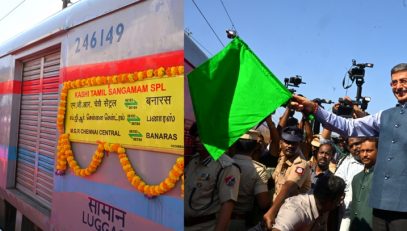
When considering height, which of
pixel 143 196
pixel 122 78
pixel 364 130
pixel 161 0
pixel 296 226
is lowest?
pixel 296 226

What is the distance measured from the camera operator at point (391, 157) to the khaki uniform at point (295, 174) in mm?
542

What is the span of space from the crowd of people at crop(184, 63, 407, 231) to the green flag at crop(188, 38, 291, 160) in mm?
265

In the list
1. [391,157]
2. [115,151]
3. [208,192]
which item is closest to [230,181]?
[208,192]

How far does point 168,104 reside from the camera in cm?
181

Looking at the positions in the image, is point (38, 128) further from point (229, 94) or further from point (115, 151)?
point (229, 94)

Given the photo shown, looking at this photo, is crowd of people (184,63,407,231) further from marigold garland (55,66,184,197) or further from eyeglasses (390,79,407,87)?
marigold garland (55,66,184,197)

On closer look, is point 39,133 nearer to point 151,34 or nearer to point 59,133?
point 59,133

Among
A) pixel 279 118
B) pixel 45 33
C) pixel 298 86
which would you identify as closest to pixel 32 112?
pixel 45 33

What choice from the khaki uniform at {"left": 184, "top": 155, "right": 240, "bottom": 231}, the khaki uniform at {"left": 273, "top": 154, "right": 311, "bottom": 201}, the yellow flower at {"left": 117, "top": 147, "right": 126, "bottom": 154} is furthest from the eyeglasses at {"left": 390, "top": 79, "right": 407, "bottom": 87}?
the yellow flower at {"left": 117, "top": 147, "right": 126, "bottom": 154}

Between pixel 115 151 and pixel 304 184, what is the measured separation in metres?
1.39

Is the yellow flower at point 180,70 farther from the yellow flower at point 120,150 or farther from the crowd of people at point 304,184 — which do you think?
the yellow flower at point 120,150

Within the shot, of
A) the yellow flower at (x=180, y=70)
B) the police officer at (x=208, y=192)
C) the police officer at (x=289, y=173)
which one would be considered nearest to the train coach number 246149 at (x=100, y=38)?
the yellow flower at (x=180, y=70)

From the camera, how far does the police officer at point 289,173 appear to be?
2.29 metres

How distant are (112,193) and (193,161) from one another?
55cm
